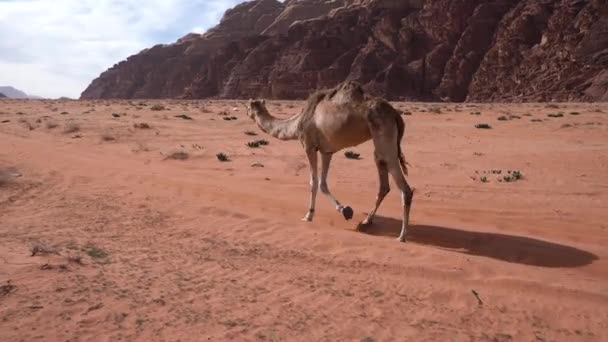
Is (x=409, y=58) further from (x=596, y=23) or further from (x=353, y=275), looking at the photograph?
(x=353, y=275)

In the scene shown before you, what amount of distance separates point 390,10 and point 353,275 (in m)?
110

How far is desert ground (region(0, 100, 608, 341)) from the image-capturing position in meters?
4.64

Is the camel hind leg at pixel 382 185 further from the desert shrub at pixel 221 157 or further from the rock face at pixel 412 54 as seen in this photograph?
the rock face at pixel 412 54

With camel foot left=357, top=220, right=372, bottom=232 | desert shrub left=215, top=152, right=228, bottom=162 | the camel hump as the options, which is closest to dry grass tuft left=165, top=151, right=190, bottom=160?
desert shrub left=215, top=152, right=228, bottom=162

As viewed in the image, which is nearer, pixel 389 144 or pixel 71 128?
pixel 389 144

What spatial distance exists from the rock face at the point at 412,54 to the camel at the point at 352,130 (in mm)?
68381

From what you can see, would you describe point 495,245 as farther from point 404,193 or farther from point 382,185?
point 382,185

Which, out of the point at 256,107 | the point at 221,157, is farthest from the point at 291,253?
the point at 221,157

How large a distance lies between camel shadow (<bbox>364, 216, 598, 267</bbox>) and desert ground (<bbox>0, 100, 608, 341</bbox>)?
4 centimetres

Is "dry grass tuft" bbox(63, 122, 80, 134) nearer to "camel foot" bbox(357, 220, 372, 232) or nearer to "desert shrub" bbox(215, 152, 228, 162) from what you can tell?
"desert shrub" bbox(215, 152, 228, 162)

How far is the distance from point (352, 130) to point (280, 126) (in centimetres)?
250

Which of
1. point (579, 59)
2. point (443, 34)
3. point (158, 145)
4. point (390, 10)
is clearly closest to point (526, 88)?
point (579, 59)

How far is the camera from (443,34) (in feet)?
320

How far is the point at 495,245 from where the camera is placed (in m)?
8.16
